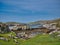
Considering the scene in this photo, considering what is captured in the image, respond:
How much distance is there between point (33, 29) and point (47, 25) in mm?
247

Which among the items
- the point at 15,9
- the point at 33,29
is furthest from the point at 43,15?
the point at 15,9

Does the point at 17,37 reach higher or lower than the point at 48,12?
lower

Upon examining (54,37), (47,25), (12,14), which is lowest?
(54,37)

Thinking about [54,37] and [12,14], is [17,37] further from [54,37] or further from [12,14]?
[54,37]

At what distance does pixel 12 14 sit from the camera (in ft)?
9.53

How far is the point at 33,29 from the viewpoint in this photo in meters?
2.94

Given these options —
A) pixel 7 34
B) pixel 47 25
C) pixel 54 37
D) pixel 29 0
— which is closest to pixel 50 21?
pixel 47 25

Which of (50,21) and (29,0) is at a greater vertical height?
(29,0)

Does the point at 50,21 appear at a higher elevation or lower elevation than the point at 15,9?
lower

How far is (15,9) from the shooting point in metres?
2.92

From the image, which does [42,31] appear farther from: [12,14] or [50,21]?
[12,14]

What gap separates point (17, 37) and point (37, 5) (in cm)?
64

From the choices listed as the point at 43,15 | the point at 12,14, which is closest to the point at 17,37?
the point at 12,14

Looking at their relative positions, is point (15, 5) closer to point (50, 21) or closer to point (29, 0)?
point (29, 0)
